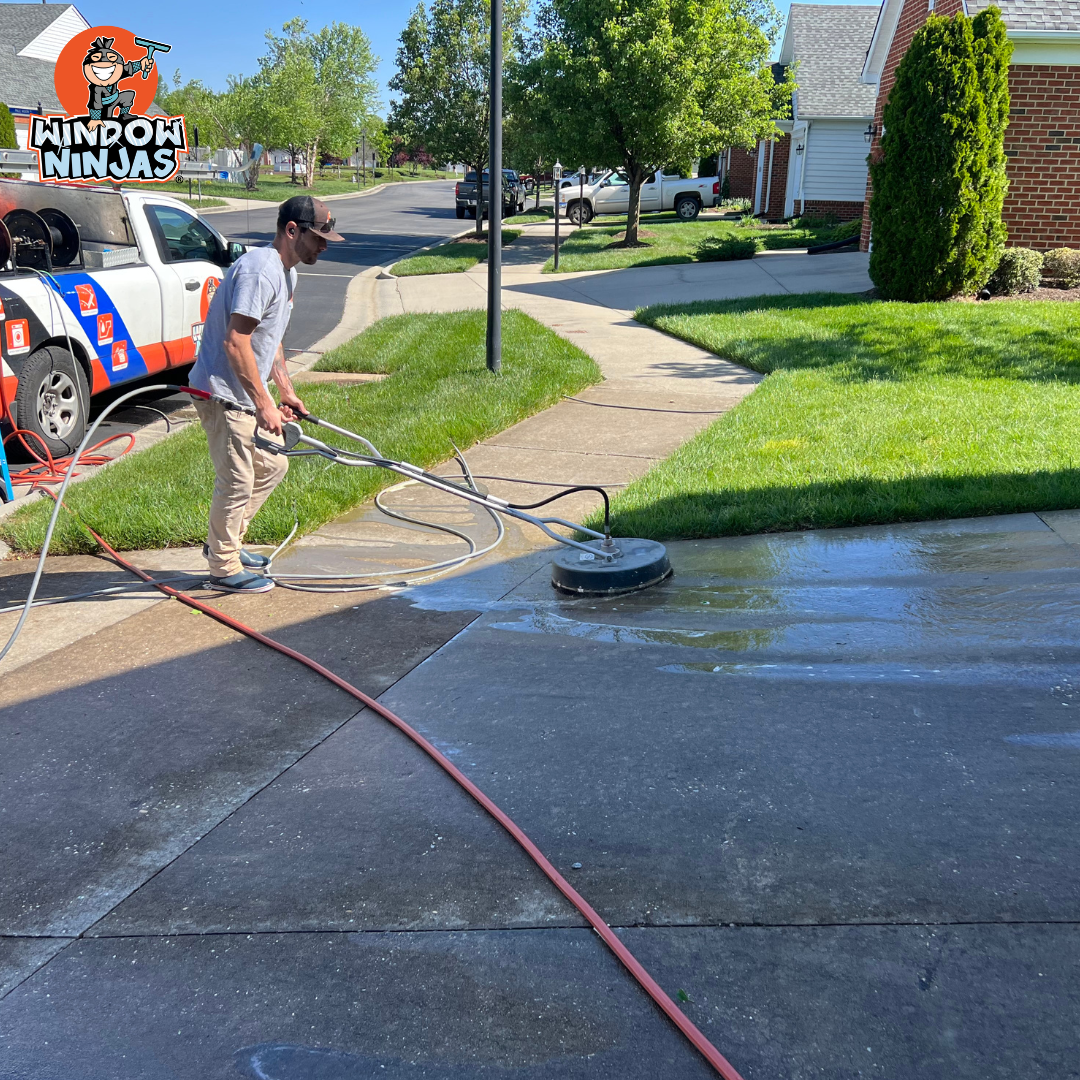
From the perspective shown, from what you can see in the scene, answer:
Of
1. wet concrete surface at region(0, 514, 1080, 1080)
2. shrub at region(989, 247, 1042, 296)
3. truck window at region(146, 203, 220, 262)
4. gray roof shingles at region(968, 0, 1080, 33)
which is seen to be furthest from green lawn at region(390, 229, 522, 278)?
wet concrete surface at region(0, 514, 1080, 1080)

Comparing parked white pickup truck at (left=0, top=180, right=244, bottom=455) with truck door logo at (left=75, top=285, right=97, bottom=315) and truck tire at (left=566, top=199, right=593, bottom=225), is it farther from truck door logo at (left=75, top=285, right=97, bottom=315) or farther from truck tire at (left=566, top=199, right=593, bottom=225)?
truck tire at (left=566, top=199, right=593, bottom=225)

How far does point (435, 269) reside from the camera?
21.9 m

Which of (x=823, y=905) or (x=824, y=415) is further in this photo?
(x=824, y=415)

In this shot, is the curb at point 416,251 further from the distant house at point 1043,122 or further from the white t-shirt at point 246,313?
the white t-shirt at point 246,313

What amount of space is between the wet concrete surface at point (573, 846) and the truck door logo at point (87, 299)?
3.92 meters

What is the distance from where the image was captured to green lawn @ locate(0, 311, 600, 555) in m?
6.13

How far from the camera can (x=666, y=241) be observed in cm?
2455

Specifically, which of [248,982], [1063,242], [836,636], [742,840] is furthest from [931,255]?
[248,982]

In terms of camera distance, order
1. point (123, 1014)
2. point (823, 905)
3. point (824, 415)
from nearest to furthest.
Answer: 1. point (123, 1014)
2. point (823, 905)
3. point (824, 415)

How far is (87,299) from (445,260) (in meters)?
15.9

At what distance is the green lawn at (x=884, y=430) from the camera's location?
6027 millimetres

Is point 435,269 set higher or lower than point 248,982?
higher

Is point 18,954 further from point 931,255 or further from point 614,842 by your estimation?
point 931,255

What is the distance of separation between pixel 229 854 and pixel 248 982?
0.60 m
